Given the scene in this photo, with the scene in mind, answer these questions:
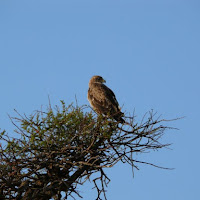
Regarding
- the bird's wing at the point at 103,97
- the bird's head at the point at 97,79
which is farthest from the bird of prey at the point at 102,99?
the bird's head at the point at 97,79

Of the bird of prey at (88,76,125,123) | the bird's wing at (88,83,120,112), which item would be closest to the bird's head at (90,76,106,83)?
the bird of prey at (88,76,125,123)

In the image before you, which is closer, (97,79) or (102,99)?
(102,99)

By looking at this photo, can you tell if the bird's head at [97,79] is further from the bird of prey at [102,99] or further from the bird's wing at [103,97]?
the bird's wing at [103,97]

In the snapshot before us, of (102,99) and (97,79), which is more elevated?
(97,79)

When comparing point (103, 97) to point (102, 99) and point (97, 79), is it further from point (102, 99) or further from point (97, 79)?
point (97, 79)

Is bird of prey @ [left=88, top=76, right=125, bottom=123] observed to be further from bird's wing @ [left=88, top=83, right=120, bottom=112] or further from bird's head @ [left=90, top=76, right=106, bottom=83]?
bird's head @ [left=90, top=76, right=106, bottom=83]

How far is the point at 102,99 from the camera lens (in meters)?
10.9

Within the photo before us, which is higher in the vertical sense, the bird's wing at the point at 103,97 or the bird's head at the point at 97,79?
the bird's head at the point at 97,79

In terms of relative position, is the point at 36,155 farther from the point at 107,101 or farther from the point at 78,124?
the point at 107,101

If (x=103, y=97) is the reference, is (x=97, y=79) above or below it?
above

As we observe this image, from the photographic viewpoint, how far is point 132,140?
8.61m

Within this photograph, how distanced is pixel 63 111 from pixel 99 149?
3.59 ft

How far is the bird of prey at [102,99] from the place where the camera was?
10.5 m

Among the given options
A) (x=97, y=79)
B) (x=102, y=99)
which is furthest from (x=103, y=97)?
(x=97, y=79)
